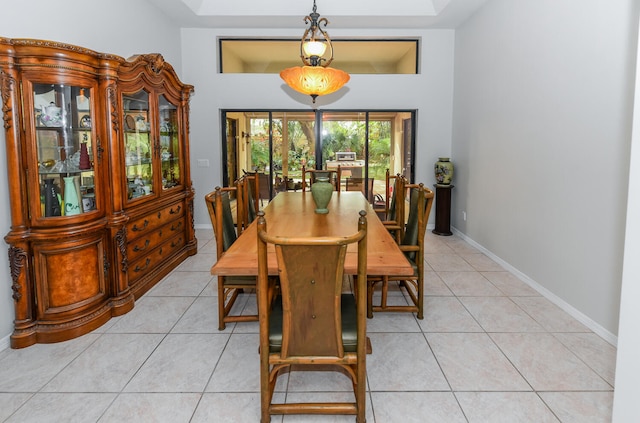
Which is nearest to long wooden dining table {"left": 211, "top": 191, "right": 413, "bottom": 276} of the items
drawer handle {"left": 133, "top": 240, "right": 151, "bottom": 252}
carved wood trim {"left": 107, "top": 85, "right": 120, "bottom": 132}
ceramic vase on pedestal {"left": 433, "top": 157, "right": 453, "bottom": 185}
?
drawer handle {"left": 133, "top": 240, "right": 151, "bottom": 252}

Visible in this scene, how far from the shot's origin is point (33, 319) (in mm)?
2664

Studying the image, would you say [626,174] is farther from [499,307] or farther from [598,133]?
[499,307]

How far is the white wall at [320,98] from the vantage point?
6023 mm

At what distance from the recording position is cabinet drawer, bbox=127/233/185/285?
11.3 ft

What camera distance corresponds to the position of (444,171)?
5.81 m

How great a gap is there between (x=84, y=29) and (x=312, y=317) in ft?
11.2

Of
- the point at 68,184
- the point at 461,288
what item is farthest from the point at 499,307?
the point at 68,184

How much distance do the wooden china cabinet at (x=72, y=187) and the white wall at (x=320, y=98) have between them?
2436 millimetres

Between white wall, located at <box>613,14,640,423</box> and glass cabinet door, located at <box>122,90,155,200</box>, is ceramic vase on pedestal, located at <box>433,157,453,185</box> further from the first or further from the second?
white wall, located at <box>613,14,640,423</box>

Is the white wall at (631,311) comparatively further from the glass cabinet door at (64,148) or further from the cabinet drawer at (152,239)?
the cabinet drawer at (152,239)

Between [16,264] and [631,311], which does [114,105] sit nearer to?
[16,264]

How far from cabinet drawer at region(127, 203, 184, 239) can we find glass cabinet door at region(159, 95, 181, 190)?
0.25 metres

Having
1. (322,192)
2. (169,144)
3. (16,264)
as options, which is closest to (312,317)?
(322,192)

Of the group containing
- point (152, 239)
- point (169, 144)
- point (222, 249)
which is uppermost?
point (169, 144)
